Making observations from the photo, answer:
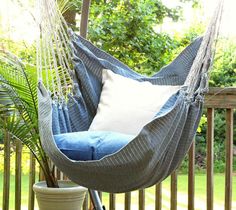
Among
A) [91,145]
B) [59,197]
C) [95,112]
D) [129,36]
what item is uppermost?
[129,36]

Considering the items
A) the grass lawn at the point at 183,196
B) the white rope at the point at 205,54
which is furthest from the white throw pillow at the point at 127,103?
the grass lawn at the point at 183,196

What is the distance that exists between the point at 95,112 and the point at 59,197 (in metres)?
0.47

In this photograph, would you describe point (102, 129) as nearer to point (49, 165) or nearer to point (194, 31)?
point (49, 165)

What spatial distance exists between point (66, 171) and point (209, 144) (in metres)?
0.88

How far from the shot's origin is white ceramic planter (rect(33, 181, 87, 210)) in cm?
233

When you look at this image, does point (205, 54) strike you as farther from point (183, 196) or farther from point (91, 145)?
point (183, 196)

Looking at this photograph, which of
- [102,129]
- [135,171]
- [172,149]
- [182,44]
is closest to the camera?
[135,171]

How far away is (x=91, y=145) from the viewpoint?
71.3 inches

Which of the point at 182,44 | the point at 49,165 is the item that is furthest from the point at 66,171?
the point at 182,44

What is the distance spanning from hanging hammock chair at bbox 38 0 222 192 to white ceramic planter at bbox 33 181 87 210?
1.09 feet

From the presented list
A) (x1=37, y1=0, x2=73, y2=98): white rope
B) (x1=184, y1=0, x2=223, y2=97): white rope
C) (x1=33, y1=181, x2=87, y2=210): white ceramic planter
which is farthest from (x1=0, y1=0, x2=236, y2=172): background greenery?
(x1=184, y1=0, x2=223, y2=97): white rope

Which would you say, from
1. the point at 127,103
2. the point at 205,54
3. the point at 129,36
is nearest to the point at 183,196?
the point at 129,36

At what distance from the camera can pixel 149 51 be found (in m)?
4.04

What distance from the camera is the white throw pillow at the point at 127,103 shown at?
84.9 inches
